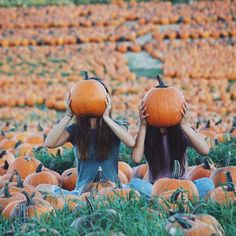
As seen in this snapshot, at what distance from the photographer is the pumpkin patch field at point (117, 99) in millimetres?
3762

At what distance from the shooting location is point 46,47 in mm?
18531

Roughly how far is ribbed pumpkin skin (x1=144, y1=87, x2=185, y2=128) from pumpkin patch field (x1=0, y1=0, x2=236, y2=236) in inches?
0.6

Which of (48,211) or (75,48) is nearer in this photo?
(48,211)

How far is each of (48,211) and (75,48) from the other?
14485 mm

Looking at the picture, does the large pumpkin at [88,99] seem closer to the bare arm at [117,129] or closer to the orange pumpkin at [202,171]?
the bare arm at [117,129]

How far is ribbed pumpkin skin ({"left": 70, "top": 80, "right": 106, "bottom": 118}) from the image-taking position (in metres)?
5.00

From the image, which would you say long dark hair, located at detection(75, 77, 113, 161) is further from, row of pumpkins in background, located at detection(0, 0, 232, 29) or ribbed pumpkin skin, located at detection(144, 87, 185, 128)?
row of pumpkins in background, located at detection(0, 0, 232, 29)

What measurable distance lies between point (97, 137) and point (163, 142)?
1.51ft

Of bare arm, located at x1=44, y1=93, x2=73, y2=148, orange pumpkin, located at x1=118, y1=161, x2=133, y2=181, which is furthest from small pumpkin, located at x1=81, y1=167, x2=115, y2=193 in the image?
orange pumpkin, located at x1=118, y1=161, x2=133, y2=181

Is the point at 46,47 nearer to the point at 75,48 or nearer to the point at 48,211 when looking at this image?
the point at 75,48

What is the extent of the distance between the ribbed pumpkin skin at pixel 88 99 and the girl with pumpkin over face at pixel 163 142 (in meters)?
0.30

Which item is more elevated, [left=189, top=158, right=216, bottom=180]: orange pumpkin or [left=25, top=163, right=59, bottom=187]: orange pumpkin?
[left=189, top=158, right=216, bottom=180]: orange pumpkin

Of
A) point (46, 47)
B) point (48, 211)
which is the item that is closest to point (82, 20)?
point (46, 47)

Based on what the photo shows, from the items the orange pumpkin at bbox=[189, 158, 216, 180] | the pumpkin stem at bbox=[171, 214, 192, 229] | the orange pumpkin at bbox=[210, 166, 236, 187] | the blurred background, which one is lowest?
the blurred background
